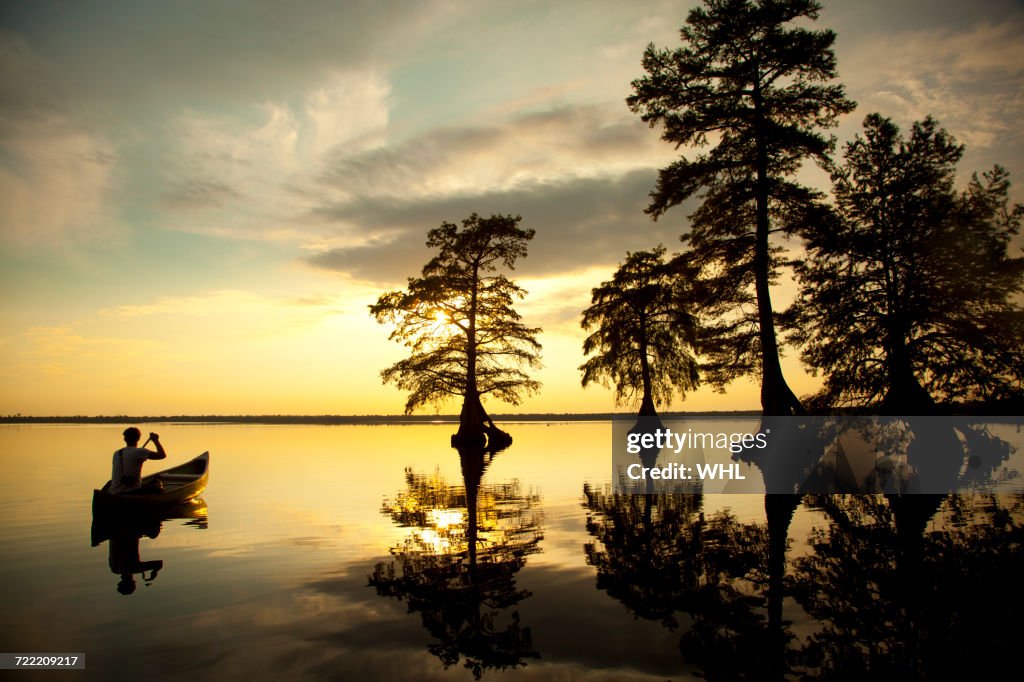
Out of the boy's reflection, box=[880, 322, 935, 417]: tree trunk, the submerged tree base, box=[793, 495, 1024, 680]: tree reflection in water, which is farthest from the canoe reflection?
the submerged tree base

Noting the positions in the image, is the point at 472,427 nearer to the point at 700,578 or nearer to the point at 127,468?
the point at 127,468

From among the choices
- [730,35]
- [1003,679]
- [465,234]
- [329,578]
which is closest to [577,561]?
[329,578]

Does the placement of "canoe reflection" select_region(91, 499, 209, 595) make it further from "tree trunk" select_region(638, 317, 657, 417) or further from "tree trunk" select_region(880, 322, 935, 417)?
"tree trunk" select_region(638, 317, 657, 417)

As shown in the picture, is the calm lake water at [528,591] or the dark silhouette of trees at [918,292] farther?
the dark silhouette of trees at [918,292]

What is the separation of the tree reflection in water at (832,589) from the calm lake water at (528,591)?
0.13 feet

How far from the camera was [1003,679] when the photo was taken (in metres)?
5.64

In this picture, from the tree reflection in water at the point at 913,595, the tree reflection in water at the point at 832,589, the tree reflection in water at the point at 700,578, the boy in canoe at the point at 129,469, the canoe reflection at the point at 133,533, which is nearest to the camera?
the tree reflection in water at the point at 913,595

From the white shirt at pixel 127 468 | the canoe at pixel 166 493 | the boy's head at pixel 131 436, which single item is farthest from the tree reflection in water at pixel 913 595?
the white shirt at pixel 127 468

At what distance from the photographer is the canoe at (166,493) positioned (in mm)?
15415

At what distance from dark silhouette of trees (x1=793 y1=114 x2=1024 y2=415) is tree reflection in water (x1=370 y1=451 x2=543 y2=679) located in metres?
13.2

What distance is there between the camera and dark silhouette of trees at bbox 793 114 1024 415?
2236 centimetres

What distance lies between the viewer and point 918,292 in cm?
2305

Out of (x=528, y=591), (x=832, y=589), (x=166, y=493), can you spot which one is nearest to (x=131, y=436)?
(x=166, y=493)

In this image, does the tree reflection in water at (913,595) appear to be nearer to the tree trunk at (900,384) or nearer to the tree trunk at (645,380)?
the tree trunk at (900,384)
